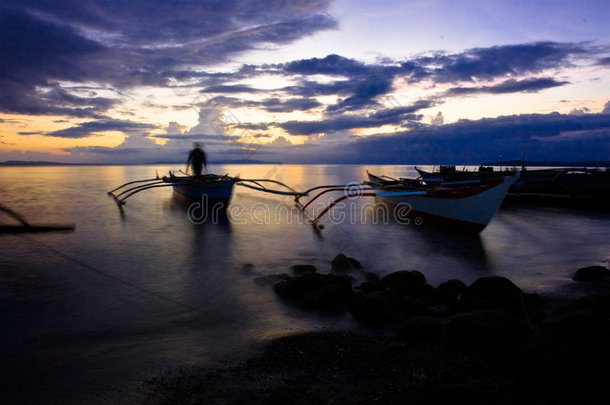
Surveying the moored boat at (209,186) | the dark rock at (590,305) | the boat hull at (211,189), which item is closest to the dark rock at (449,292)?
the dark rock at (590,305)

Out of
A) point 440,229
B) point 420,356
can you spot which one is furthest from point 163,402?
point 440,229

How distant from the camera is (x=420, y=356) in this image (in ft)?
13.0

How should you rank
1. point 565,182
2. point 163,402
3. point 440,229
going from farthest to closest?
point 565,182 < point 440,229 < point 163,402

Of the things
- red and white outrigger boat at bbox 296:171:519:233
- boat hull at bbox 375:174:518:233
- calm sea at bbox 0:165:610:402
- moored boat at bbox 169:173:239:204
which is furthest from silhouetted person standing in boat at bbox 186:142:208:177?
boat hull at bbox 375:174:518:233

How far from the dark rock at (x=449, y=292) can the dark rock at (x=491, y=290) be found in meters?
0.19

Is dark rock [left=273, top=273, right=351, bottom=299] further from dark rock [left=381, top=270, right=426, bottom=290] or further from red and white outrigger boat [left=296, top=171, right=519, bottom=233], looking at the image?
red and white outrigger boat [left=296, top=171, right=519, bottom=233]

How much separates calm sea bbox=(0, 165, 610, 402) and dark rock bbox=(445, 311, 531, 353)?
157cm

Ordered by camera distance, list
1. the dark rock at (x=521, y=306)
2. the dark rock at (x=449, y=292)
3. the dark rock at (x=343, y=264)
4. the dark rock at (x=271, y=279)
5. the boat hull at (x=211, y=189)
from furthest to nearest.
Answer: the boat hull at (x=211, y=189)
the dark rock at (x=343, y=264)
the dark rock at (x=271, y=279)
the dark rock at (x=449, y=292)
the dark rock at (x=521, y=306)

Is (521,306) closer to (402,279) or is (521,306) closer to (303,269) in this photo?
(402,279)

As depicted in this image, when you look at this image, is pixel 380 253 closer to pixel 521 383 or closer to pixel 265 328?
pixel 265 328

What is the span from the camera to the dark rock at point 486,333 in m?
3.79

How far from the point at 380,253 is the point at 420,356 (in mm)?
7072

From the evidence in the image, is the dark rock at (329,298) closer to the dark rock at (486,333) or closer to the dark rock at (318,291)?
the dark rock at (318,291)

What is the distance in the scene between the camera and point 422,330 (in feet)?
14.8
